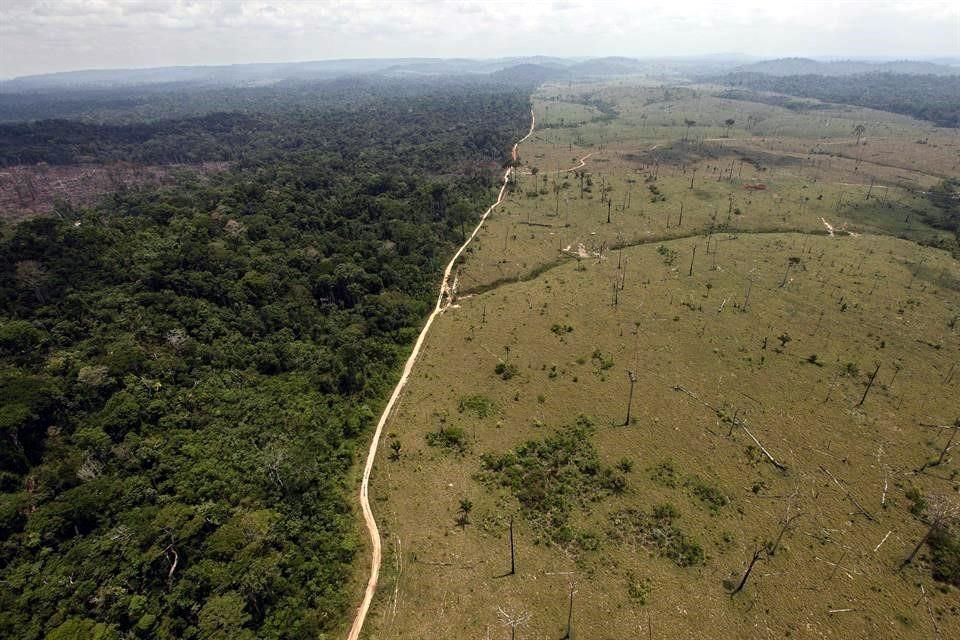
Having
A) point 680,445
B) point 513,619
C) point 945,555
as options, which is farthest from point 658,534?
point 945,555

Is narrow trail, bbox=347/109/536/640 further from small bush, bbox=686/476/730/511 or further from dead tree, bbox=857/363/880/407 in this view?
dead tree, bbox=857/363/880/407

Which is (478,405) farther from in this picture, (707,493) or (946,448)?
(946,448)

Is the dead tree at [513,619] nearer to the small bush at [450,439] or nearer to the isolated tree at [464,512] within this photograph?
the isolated tree at [464,512]

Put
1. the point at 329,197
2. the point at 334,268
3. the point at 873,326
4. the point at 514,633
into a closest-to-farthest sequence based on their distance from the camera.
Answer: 1. the point at 514,633
2. the point at 873,326
3. the point at 334,268
4. the point at 329,197

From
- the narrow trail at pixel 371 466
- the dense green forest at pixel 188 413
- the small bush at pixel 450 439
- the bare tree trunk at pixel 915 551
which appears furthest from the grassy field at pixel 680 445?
the dense green forest at pixel 188 413

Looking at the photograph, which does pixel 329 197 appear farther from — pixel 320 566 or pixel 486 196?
pixel 320 566

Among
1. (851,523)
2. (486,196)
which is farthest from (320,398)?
(486,196)
